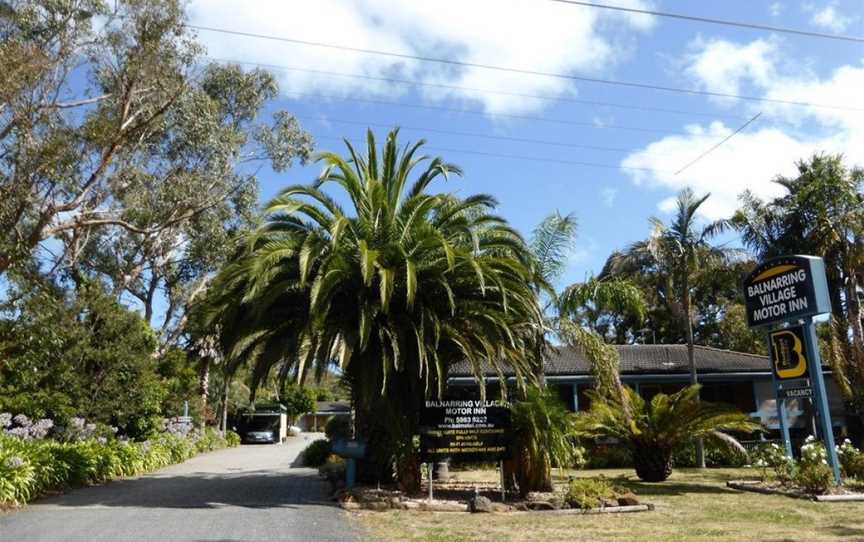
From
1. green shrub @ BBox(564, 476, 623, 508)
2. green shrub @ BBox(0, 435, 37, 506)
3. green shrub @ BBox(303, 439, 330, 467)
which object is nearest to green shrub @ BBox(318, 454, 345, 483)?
green shrub @ BBox(303, 439, 330, 467)

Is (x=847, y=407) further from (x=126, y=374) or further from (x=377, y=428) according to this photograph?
(x=126, y=374)

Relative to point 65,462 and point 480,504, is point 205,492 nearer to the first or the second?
point 65,462

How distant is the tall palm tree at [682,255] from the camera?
77.8 ft

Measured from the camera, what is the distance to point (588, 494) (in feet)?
41.1

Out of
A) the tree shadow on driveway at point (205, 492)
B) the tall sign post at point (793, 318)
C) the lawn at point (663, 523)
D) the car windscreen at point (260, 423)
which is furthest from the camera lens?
the car windscreen at point (260, 423)

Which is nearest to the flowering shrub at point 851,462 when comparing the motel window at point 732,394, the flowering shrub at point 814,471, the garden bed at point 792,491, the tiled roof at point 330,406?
the flowering shrub at point 814,471

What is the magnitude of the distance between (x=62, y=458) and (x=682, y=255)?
62.4 ft

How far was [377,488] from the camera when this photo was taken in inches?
544

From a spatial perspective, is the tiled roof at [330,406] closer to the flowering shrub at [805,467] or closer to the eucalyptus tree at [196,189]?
the eucalyptus tree at [196,189]

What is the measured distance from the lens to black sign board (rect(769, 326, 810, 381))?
1639 centimetres

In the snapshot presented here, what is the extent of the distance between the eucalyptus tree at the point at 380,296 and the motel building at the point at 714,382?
1148 cm

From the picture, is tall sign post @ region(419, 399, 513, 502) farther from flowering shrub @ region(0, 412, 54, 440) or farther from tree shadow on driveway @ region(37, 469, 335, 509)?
flowering shrub @ region(0, 412, 54, 440)

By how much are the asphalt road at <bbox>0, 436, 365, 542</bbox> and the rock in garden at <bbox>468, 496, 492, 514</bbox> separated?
2.26 meters

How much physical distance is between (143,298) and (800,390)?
31.2 meters
